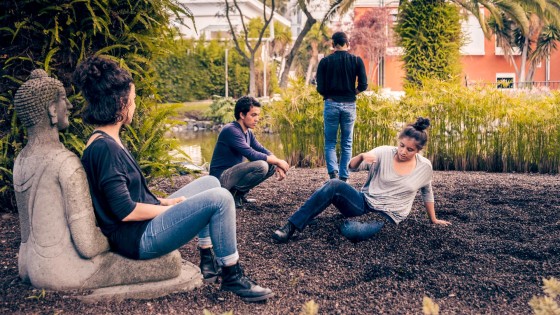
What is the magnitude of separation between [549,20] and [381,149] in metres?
18.6

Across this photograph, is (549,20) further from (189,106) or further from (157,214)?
(157,214)

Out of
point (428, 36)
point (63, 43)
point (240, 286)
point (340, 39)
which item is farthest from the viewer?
point (428, 36)

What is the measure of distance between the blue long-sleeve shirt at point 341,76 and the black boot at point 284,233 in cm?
312

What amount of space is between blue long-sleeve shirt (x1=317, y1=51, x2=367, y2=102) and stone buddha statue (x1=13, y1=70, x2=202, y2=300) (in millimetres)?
4671

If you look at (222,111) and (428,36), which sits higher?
(428,36)

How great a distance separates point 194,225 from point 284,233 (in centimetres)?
153

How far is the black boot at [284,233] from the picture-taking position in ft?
16.2

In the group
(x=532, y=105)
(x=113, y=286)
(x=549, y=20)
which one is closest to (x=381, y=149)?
(x=113, y=286)

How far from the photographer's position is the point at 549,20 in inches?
838

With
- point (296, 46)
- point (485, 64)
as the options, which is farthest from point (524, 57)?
point (296, 46)

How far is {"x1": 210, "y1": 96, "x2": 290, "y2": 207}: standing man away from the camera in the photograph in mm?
6043

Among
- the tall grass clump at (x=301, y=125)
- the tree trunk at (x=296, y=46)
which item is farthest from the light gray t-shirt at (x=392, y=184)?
the tree trunk at (x=296, y=46)

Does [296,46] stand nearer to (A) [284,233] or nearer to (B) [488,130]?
(B) [488,130]

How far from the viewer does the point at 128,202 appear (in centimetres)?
332
